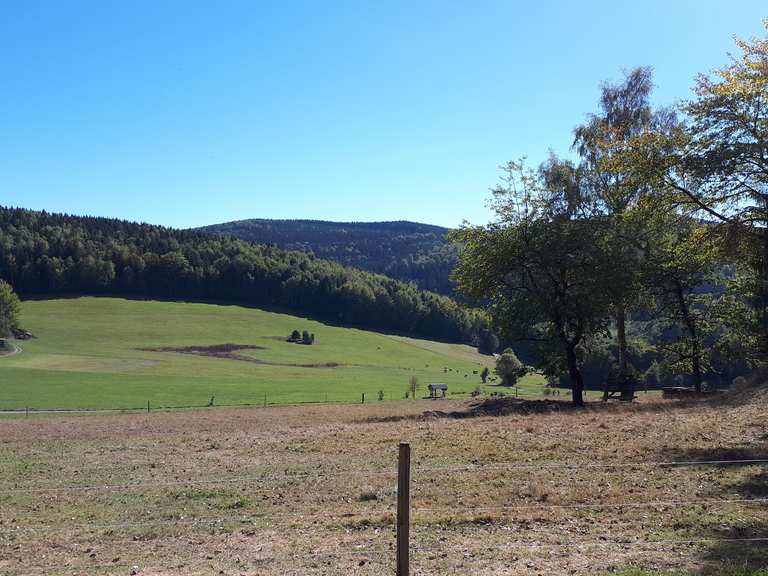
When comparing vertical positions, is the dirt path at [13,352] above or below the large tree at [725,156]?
below

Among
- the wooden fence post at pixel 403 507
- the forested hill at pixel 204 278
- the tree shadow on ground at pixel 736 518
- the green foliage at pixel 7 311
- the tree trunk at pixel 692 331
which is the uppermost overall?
the forested hill at pixel 204 278

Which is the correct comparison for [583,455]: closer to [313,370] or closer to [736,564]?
[736,564]

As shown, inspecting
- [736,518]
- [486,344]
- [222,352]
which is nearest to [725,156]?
[736,518]

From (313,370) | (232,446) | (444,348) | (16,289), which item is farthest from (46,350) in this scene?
(232,446)

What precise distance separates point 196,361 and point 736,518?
89.2 metres

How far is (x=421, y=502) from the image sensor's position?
469 inches

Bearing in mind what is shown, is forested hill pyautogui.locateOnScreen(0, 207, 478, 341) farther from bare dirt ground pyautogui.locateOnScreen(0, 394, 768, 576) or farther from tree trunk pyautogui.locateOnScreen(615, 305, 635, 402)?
bare dirt ground pyautogui.locateOnScreen(0, 394, 768, 576)

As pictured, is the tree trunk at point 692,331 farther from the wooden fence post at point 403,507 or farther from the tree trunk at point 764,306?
the wooden fence post at point 403,507

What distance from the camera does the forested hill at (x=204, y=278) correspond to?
145375mm

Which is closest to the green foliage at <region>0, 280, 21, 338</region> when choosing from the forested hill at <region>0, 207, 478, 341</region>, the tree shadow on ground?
the forested hill at <region>0, 207, 478, 341</region>

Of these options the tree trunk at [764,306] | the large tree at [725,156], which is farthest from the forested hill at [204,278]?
→ the large tree at [725,156]

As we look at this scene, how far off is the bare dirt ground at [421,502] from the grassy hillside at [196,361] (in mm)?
35813

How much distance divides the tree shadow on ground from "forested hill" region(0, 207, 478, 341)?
424 ft

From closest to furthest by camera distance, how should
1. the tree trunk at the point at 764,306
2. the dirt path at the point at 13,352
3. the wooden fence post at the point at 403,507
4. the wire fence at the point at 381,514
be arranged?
the wooden fence post at the point at 403,507 < the wire fence at the point at 381,514 < the tree trunk at the point at 764,306 < the dirt path at the point at 13,352
